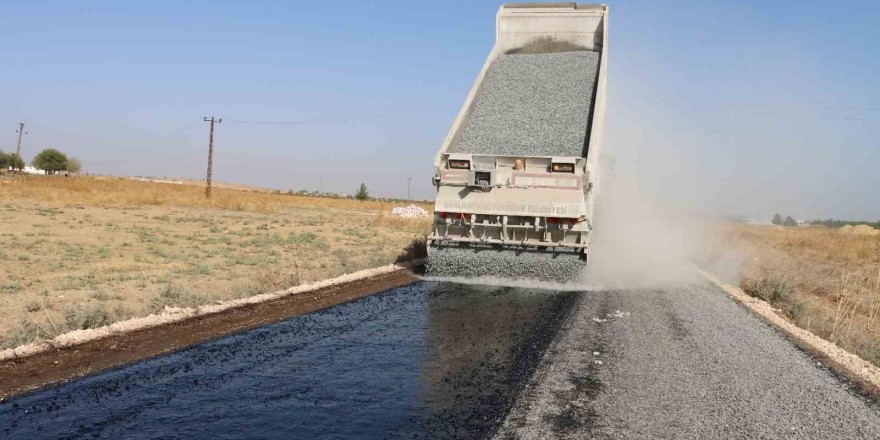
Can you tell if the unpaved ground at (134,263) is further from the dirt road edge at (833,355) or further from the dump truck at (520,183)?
the dirt road edge at (833,355)

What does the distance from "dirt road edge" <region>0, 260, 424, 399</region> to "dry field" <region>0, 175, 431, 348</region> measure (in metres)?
0.39

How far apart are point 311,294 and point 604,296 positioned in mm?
4811

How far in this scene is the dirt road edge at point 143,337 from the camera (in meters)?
5.51

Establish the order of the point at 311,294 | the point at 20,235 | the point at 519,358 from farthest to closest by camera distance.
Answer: the point at 20,235 < the point at 311,294 < the point at 519,358

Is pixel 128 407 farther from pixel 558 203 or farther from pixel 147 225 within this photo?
pixel 147 225

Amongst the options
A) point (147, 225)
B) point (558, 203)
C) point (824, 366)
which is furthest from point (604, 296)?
point (147, 225)

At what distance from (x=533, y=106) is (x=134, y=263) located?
31.2 feet

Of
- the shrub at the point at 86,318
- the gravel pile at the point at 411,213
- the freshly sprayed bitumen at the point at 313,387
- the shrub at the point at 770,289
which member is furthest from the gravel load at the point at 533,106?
the gravel pile at the point at 411,213

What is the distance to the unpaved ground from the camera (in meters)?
8.59

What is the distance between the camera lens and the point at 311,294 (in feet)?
33.7

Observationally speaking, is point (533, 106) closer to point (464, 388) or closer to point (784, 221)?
point (464, 388)

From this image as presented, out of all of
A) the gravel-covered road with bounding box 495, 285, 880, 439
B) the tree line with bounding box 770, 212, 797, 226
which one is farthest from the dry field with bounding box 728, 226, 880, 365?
the tree line with bounding box 770, 212, 797, 226

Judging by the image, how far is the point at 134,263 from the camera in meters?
14.1

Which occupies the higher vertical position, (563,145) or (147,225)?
(563,145)
